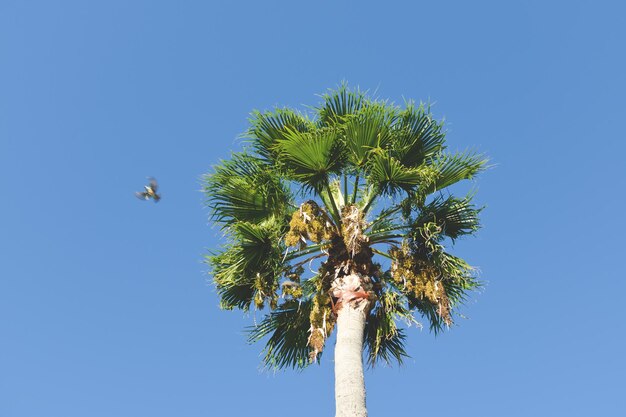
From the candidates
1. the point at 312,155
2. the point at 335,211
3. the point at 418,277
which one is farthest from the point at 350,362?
the point at 312,155

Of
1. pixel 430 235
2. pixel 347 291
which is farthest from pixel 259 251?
pixel 430 235

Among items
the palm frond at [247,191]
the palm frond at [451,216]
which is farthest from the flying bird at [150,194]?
the palm frond at [451,216]

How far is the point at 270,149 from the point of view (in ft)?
36.3

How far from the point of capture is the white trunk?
841 cm

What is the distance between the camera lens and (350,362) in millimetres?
8906

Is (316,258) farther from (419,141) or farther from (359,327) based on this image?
(419,141)

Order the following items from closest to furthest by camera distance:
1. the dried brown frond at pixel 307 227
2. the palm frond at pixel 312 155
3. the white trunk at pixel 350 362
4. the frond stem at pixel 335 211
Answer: the white trunk at pixel 350 362
the dried brown frond at pixel 307 227
the palm frond at pixel 312 155
the frond stem at pixel 335 211

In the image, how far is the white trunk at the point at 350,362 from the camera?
841 centimetres

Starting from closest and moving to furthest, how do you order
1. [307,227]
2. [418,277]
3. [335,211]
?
[307,227] < [418,277] < [335,211]

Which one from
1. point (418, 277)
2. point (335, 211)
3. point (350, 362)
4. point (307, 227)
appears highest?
point (335, 211)

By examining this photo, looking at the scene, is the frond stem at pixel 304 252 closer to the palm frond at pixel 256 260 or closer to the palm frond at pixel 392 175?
the palm frond at pixel 256 260

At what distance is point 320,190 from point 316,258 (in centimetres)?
97

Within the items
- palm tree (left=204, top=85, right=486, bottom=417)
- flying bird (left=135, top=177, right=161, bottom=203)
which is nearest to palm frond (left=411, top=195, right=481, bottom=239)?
palm tree (left=204, top=85, right=486, bottom=417)

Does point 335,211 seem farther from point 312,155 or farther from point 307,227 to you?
point 312,155
